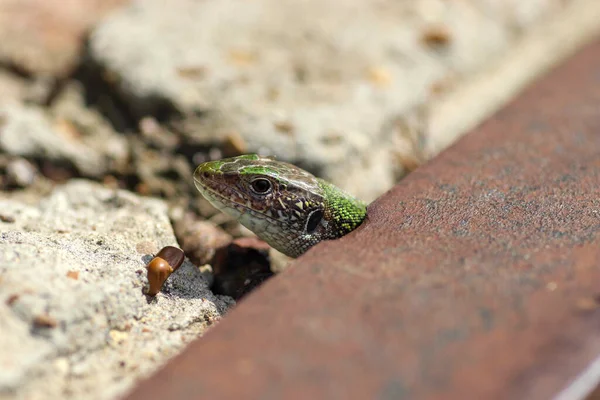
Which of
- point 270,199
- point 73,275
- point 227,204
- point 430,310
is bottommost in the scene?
point 73,275

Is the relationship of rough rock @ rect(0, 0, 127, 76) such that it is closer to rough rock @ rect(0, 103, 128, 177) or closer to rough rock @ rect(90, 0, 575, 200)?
rough rock @ rect(90, 0, 575, 200)

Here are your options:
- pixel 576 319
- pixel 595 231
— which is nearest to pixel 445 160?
pixel 595 231

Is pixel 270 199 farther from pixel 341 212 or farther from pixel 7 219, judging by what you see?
pixel 7 219

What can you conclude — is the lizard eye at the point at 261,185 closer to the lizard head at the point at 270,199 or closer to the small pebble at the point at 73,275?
the lizard head at the point at 270,199

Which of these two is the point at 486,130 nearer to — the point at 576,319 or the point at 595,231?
the point at 595,231

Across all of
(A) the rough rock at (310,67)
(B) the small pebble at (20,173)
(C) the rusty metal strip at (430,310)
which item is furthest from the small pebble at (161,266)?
(B) the small pebble at (20,173)

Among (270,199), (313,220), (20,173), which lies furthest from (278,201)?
(20,173)
